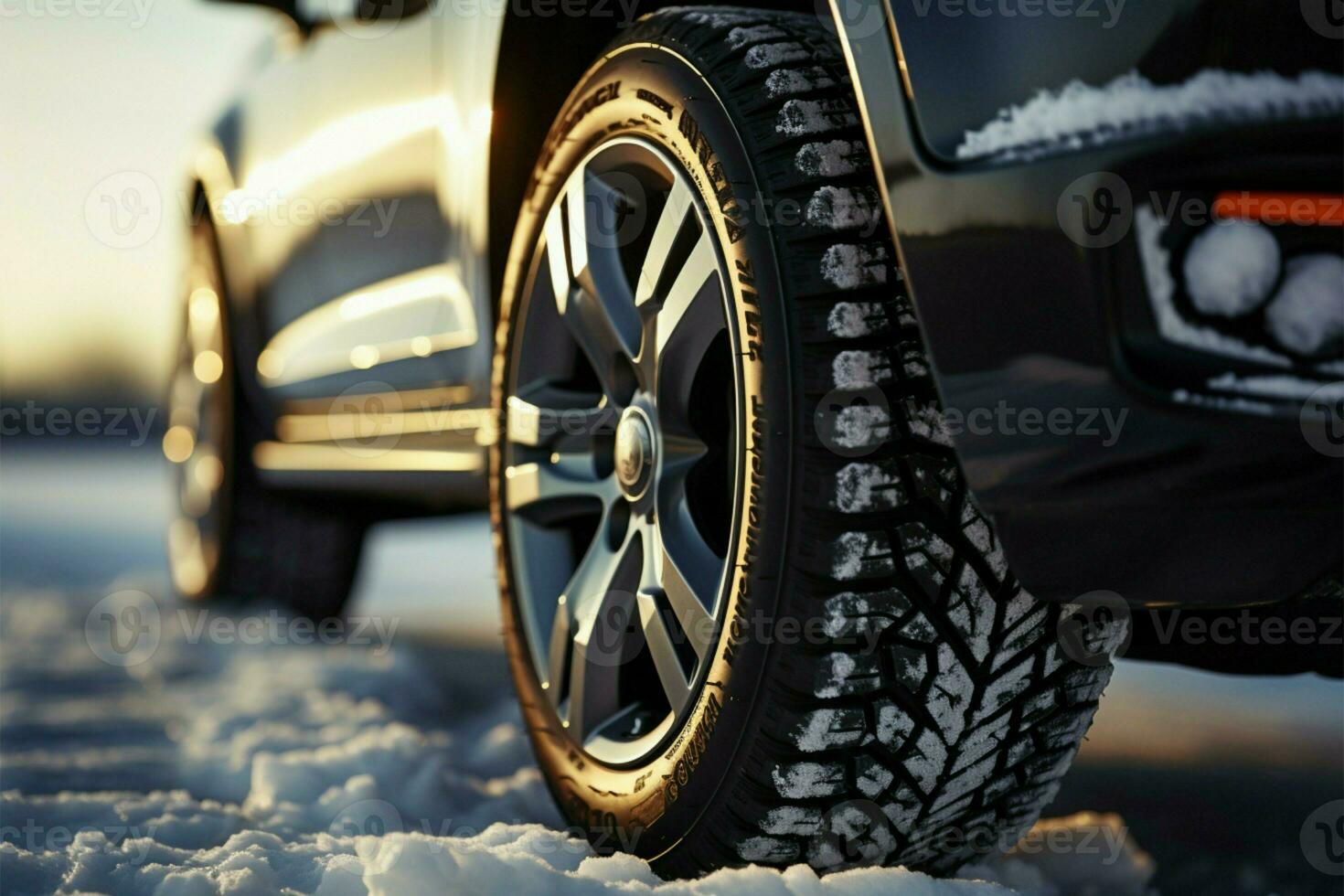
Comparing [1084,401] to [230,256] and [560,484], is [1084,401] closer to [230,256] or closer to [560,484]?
[560,484]

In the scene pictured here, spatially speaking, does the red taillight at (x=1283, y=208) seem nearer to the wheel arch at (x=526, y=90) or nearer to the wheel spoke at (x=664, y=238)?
the wheel spoke at (x=664, y=238)

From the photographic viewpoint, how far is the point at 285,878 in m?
1.56

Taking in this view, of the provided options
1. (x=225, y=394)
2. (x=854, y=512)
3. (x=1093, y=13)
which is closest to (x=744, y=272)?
(x=854, y=512)

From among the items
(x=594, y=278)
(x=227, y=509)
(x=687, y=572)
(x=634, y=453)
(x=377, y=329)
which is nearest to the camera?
(x=687, y=572)

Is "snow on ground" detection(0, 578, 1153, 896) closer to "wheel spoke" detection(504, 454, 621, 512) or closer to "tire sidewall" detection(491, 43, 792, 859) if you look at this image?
"tire sidewall" detection(491, 43, 792, 859)

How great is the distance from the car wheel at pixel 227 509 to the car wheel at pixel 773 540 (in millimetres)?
1926

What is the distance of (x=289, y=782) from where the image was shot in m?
2.17

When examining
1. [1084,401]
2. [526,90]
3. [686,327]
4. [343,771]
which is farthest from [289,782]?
[1084,401]

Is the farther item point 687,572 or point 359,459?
point 359,459

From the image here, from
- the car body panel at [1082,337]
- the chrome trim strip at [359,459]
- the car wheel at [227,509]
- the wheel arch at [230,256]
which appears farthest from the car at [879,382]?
the car wheel at [227,509]

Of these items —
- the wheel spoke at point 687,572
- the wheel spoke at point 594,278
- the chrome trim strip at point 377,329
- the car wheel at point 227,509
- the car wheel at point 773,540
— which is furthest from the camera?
the car wheel at point 227,509

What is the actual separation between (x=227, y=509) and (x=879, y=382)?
256 cm

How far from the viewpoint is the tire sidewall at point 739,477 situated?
4.76ft

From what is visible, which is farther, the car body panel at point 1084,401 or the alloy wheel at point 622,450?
the alloy wheel at point 622,450
